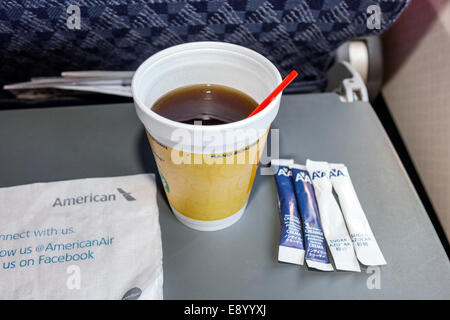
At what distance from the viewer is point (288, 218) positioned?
1.54 ft

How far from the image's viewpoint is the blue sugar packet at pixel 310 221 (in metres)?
0.44

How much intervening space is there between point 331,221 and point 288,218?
57 millimetres

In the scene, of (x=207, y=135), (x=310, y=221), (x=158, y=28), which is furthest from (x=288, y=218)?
(x=158, y=28)

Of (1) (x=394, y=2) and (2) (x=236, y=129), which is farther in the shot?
(1) (x=394, y=2)

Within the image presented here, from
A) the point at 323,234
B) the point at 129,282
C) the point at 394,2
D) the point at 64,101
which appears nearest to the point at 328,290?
the point at 323,234

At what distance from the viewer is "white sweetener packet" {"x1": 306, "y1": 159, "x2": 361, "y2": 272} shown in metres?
0.44

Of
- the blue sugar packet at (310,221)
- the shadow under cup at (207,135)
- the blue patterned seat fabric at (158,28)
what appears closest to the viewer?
the shadow under cup at (207,135)

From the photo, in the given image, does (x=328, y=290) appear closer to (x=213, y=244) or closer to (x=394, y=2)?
(x=213, y=244)

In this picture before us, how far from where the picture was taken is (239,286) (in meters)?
0.43

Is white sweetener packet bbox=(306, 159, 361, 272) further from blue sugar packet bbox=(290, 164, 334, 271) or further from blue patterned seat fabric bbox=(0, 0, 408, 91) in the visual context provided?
blue patterned seat fabric bbox=(0, 0, 408, 91)

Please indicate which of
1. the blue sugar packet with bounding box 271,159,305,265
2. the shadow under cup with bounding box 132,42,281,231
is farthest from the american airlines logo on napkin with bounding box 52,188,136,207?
the blue sugar packet with bounding box 271,159,305,265

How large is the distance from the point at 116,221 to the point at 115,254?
5 centimetres

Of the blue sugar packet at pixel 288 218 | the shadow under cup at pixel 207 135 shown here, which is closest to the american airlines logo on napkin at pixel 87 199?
the shadow under cup at pixel 207 135

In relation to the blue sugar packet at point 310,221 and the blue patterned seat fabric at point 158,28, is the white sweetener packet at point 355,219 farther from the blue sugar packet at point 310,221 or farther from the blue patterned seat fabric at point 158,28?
the blue patterned seat fabric at point 158,28
